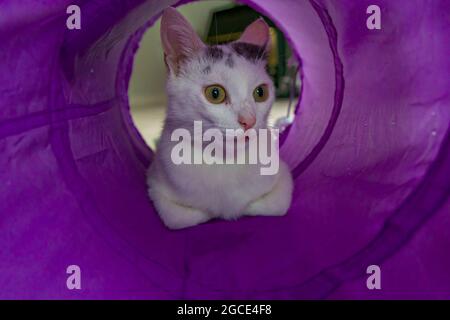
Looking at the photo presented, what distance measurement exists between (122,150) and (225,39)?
0.60 m

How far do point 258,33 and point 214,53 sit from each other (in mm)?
286

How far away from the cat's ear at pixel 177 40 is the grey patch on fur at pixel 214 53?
0.10 ft

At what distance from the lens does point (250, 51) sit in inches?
46.8

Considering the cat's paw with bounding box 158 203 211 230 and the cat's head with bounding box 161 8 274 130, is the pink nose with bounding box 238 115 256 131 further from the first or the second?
the cat's paw with bounding box 158 203 211 230

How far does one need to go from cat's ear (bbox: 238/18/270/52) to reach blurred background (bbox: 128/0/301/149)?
44mm

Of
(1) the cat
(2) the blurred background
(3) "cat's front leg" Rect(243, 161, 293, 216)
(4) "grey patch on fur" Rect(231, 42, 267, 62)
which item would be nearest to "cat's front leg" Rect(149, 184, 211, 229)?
(1) the cat

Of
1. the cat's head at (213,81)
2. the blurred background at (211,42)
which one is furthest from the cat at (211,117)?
the blurred background at (211,42)

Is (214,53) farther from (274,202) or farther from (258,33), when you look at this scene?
(274,202)

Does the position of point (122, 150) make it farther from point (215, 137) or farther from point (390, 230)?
point (390, 230)

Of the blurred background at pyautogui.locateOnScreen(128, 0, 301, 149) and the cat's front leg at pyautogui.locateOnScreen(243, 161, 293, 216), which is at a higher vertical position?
the blurred background at pyautogui.locateOnScreen(128, 0, 301, 149)

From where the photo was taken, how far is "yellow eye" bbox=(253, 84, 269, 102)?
3.63ft

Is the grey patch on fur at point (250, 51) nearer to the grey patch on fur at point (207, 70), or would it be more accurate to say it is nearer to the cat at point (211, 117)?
the cat at point (211, 117)

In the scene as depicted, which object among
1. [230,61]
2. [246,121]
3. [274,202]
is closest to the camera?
[246,121]

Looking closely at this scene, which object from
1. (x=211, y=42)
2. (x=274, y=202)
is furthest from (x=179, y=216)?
(x=211, y=42)
